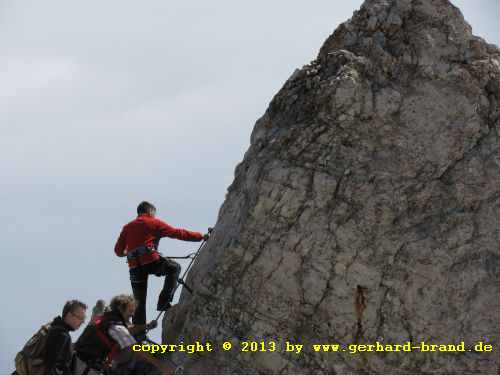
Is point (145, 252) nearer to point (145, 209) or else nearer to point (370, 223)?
point (145, 209)

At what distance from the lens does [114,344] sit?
12539 mm

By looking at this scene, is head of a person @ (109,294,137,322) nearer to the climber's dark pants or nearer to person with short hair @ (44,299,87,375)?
person with short hair @ (44,299,87,375)

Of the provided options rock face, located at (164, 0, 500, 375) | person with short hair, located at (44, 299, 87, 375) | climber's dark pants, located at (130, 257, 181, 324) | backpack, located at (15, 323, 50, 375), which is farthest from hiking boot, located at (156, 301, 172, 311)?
backpack, located at (15, 323, 50, 375)

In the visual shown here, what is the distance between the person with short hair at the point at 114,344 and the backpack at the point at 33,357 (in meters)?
1.18

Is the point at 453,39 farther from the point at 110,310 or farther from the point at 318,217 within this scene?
the point at 110,310

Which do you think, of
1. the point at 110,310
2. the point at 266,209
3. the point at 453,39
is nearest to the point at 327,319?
the point at 266,209

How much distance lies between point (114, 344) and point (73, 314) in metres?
1.22

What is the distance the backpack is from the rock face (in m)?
3.23

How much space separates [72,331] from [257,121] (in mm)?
6494

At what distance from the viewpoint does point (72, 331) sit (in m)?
11.8

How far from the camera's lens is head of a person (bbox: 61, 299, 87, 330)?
11672 millimetres

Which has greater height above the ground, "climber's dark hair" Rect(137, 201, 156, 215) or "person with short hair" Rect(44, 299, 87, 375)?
"climber's dark hair" Rect(137, 201, 156, 215)

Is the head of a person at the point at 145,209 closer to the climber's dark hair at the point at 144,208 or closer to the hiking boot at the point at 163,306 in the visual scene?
the climber's dark hair at the point at 144,208

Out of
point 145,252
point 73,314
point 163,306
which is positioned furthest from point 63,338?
point 163,306
